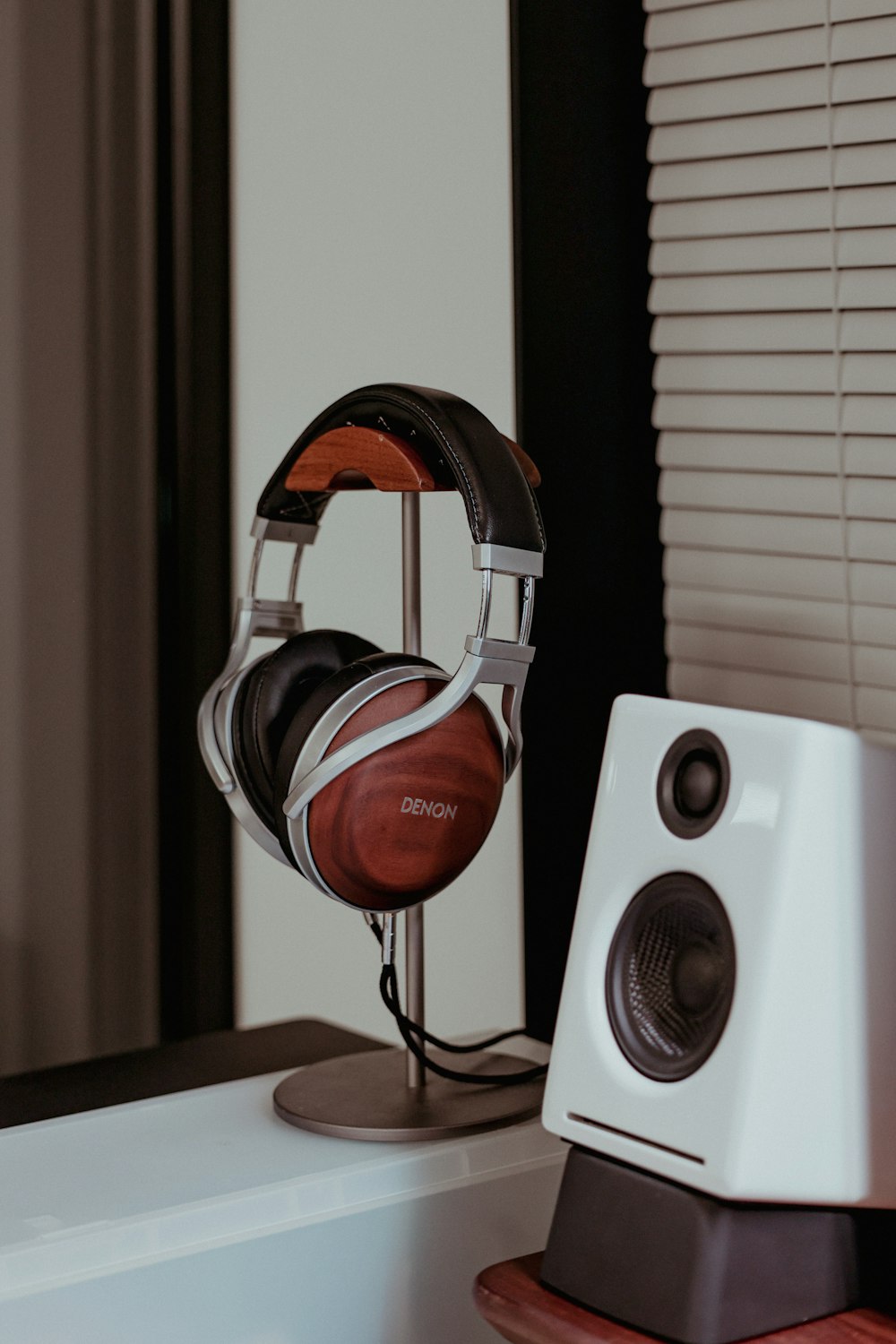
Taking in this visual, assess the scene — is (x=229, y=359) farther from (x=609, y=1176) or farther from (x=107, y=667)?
(x=609, y=1176)

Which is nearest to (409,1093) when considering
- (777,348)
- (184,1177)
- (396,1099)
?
(396,1099)

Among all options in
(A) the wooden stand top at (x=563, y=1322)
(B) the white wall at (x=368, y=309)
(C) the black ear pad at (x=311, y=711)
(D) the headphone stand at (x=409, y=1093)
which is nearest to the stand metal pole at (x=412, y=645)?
(D) the headphone stand at (x=409, y=1093)

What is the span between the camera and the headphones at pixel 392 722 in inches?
38.3

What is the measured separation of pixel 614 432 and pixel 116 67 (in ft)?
3.04

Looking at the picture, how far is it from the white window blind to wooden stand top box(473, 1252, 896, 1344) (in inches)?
20.3

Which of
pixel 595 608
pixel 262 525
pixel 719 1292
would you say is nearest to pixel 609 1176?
pixel 719 1292

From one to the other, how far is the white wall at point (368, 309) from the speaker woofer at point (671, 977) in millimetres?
656

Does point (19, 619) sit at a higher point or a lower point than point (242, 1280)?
higher

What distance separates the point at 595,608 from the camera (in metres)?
1.44

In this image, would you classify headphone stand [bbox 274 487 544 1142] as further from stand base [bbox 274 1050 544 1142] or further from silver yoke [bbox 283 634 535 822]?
silver yoke [bbox 283 634 535 822]

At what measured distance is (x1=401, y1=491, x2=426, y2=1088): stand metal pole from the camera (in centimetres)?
112

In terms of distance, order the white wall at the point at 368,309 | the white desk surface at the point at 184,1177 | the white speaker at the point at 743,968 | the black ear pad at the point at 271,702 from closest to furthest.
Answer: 1. the white speaker at the point at 743,968
2. the white desk surface at the point at 184,1177
3. the black ear pad at the point at 271,702
4. the white wall at the point at 368,309

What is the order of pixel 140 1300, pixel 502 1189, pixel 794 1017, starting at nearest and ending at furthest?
pixel 794 1017 → pixel 140 1300 → pixel 502 1189

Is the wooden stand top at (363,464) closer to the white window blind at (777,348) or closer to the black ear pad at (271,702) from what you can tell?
the black ear pad at (271,702)
